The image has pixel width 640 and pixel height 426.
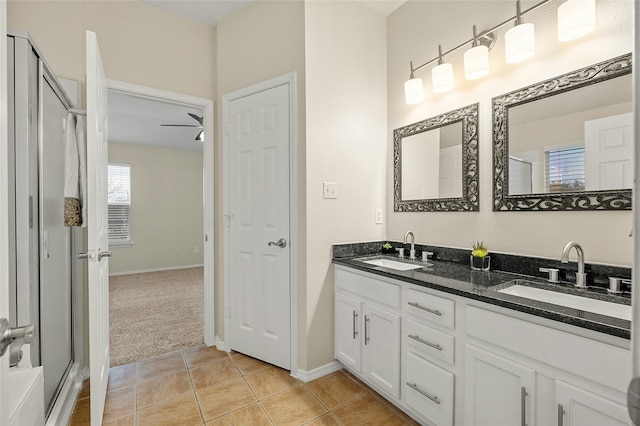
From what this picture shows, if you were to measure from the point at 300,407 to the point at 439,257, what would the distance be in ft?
4.38

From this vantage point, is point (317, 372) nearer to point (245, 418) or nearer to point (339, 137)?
point (245, 418)

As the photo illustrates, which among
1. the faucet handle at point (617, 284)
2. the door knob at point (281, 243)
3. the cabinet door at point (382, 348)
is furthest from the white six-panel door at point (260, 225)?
the faucet handle at point (617, 284)

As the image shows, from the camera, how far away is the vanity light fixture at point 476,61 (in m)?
1.79

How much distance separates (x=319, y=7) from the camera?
2.19 m

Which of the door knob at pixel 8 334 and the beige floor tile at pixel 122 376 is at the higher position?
the door knob at pixel 8 334

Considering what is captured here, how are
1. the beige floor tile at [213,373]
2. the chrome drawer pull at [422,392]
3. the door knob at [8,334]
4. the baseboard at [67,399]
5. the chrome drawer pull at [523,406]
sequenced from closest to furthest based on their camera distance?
1. the door knob at [8,334]
2. the chrome drawer pull at [523,406]
3. the chrome drawer pull at [422,392]
4. the baseboard at [67,399]
5. the beige floor tile at [213,373]

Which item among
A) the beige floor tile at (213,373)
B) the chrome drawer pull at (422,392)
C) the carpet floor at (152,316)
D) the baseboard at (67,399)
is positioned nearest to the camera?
the chrome drawer pull at (422,392)

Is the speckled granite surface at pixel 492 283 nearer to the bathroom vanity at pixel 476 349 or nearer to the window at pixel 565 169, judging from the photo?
the bathroom vanity at pixel 476 349

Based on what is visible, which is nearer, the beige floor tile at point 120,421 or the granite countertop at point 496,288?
the granite countertop at point 496,288

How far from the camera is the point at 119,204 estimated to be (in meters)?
5.81

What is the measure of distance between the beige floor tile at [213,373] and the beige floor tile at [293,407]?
17.3 inches

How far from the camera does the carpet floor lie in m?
2.68

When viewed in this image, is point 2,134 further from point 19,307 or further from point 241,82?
point 241,82

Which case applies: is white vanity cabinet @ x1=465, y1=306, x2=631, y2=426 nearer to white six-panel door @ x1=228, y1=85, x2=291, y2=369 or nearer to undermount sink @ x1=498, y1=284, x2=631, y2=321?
undermount sink @ x1=498, y1=284, x2=631, y2=321
